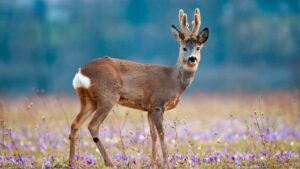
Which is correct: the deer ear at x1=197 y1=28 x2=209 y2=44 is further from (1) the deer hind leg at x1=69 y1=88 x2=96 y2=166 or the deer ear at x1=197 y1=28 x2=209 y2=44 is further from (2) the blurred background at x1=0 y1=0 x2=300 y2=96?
(2) the blurred background at x1=0 y1=0 x2=300 y2=96

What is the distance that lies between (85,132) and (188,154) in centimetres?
458

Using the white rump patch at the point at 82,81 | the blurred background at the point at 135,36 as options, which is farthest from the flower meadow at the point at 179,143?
the blurred background at the point at 135,36

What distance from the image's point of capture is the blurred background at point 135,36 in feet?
121

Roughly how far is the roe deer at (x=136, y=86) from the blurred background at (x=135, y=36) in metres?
24.5

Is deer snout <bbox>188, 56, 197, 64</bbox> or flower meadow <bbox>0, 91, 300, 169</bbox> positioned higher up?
deer snout <bbox>188, 56, 197, 64</bbox>

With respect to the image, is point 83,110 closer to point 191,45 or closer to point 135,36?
point 191,45

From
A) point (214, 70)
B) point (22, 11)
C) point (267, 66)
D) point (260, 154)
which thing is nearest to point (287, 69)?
point (267, 66)

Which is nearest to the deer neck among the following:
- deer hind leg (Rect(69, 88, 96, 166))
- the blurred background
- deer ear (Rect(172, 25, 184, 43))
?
deer ear (Rect(172, 25, 184, 43))

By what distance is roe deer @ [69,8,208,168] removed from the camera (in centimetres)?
950

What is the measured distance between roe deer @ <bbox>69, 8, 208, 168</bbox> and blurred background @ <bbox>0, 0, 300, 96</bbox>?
80.4 ft

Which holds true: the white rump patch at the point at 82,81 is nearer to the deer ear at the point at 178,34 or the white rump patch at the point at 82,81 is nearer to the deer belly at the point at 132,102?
the deer belly at the point at 132,102

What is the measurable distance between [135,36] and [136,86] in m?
31.0

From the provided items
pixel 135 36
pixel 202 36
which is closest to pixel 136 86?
pixel 202 36

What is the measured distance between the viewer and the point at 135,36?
4088 cm
